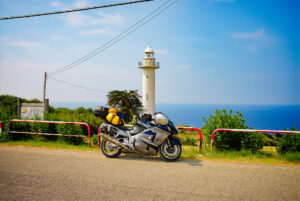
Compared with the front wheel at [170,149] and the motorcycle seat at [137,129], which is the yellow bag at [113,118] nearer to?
the motorcycle seat at [137,129]

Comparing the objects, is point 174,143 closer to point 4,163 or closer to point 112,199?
point 112,199

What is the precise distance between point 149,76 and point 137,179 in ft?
112

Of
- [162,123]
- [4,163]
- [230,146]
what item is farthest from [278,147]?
[4,163]

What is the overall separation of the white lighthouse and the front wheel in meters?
30.7

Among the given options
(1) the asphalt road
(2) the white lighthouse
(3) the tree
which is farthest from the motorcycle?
(2) the white lighthouse

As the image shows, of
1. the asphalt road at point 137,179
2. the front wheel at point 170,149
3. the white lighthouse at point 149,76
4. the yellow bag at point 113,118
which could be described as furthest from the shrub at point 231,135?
the white lighthouse at point 149,76

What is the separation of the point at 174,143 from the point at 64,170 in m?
3.02

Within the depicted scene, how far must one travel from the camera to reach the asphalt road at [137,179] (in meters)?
4.38

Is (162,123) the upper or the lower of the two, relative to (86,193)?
upper

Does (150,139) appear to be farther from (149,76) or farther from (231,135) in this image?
(149,76)

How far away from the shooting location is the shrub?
7.51 m

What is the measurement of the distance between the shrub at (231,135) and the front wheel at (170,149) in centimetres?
165

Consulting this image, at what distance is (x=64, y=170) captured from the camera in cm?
579

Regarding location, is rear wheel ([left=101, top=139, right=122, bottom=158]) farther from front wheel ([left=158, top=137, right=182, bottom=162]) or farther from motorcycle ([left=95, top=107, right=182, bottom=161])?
front wheel ([left=158, top=137, right=182, bottom=162])
